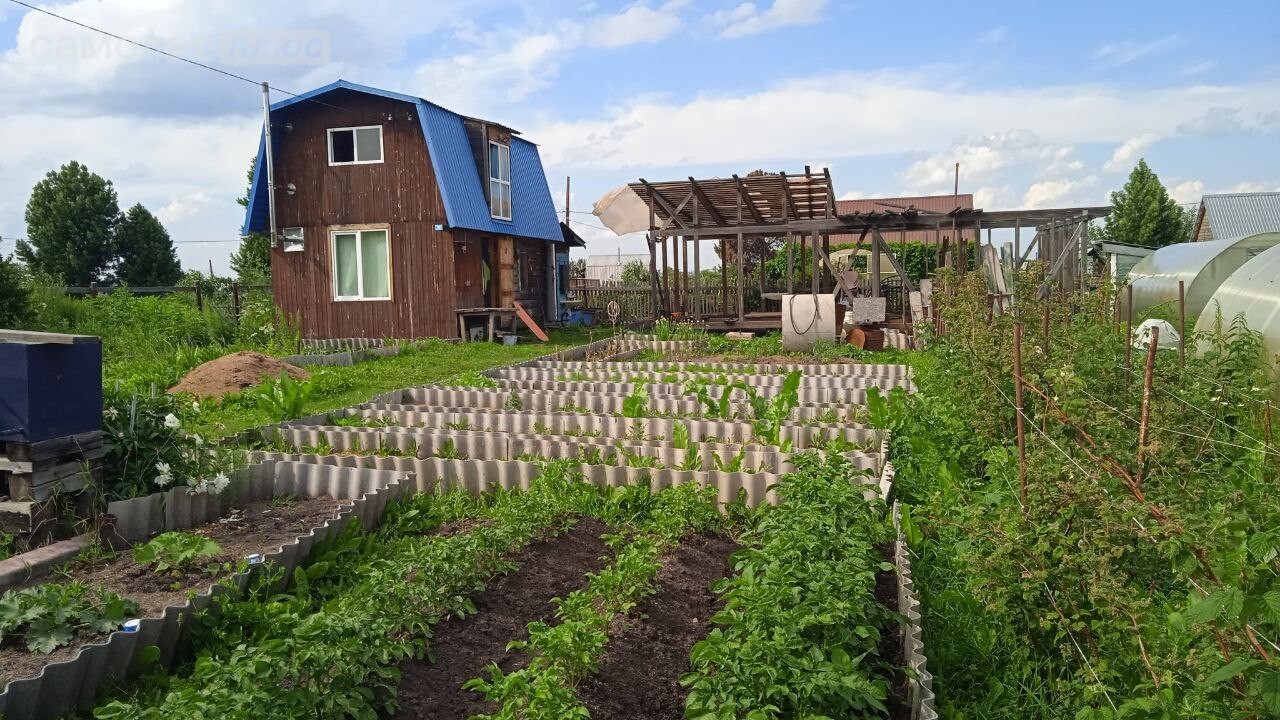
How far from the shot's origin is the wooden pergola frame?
17.8 metres

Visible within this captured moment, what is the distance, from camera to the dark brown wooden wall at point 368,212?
60.0 ft

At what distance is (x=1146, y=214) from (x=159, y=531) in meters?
38.7

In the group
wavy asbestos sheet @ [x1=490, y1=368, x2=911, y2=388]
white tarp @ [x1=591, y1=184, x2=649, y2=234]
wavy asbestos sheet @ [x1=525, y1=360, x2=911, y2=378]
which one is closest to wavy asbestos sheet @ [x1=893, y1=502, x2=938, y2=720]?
wavy asbestos sheet @ [x1=490, y1=368, x2=911, y2=388]

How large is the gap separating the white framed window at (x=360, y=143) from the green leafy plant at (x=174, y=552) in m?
14.7

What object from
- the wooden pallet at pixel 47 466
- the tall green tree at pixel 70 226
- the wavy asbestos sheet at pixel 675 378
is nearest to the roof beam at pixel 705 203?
the wavy asbestos sheet at pixel 675 378

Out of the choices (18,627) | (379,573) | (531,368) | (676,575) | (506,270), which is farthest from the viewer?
(506,270)

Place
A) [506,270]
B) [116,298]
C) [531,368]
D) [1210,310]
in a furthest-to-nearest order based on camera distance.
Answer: [506,270] → [116,298] → [531,368] → [1210,310]

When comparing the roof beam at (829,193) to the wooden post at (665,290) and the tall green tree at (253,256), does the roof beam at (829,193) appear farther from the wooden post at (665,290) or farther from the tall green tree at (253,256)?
the tall green tree at (253,256)

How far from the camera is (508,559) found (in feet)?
16.9

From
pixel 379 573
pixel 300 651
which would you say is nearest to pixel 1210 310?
pixel 379 573

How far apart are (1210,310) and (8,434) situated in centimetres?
1142

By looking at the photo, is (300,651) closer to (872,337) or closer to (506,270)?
(872,337)

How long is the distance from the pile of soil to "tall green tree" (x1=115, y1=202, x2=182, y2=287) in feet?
83.2

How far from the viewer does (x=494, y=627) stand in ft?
14.5
